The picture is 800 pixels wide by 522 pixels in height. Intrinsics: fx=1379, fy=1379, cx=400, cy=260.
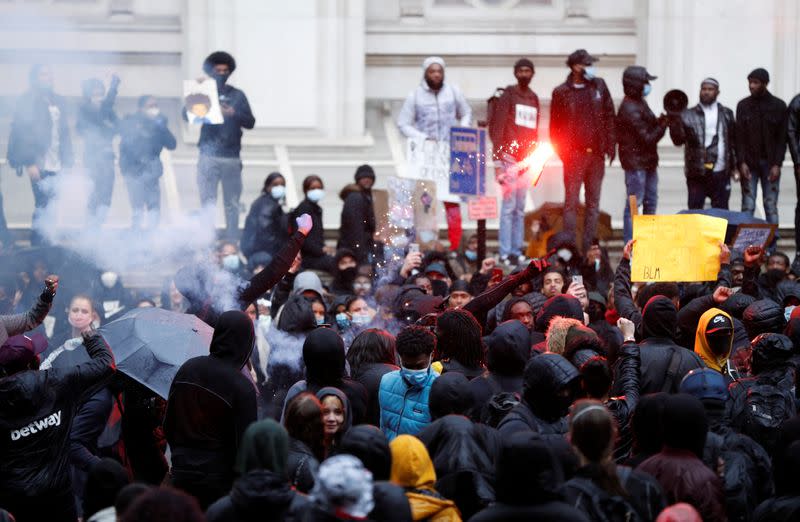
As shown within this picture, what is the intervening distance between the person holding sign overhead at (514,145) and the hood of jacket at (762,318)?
4.71 metres

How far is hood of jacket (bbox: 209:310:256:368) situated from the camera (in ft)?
→ 20.1

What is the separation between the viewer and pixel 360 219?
41.8 feet

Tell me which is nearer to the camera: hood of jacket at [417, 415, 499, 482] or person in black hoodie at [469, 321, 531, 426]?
hood of jacket at [417, 415, 499, 482]

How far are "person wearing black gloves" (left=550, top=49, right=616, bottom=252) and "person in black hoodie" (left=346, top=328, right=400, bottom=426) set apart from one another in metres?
5.48

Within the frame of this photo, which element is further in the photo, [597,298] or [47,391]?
[597,298]

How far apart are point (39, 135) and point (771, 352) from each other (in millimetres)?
7776

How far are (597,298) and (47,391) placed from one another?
4572mm

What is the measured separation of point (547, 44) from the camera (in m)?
17.7

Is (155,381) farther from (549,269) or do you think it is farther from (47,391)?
(549,269)

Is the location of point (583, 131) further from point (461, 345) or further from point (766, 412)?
point (766, 412)

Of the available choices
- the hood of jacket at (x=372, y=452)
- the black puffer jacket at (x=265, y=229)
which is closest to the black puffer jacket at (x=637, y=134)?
the black puffer jacket at (x=265, y=229)

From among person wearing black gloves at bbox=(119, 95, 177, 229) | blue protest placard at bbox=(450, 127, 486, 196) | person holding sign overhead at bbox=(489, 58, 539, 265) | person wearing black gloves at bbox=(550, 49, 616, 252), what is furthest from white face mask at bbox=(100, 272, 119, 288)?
person wearing black gloves at bbox=(550, 49, 616, 252)

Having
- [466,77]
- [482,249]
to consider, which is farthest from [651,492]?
[466,77]

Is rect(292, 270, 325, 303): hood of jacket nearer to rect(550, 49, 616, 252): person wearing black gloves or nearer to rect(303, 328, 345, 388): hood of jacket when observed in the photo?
rect(303, 328, 345, 388): hood of jacket
